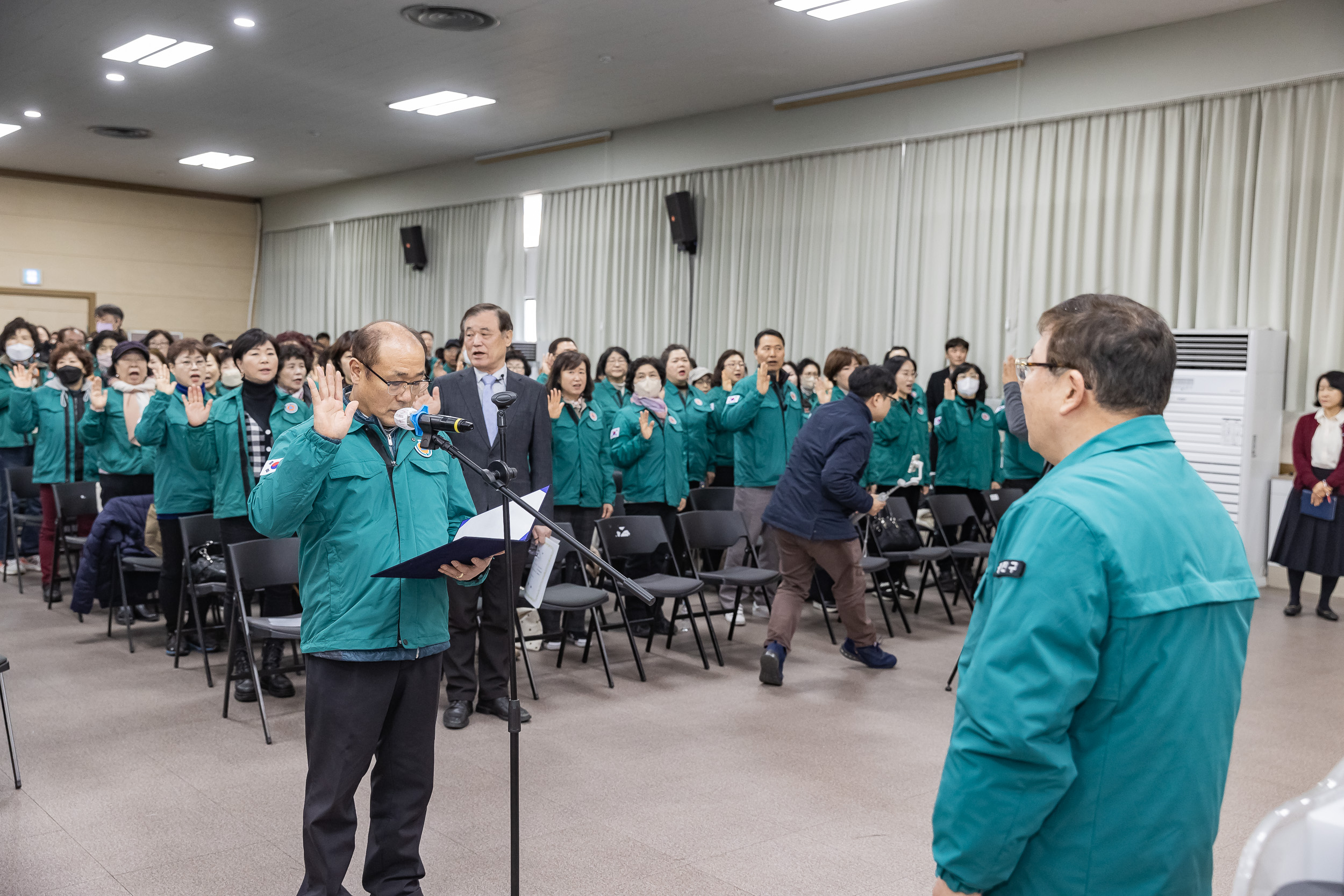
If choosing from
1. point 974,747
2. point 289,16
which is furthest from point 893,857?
point 289,16

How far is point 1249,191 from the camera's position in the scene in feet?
26.4

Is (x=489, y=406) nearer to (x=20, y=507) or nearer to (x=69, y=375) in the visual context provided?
(x=69, y=375)

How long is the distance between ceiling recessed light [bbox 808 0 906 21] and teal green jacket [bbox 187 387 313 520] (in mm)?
5114

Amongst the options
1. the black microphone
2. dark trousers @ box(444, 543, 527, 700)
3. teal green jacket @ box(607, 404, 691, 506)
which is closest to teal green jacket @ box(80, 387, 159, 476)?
teal green jacket @ box(607, 404, 691, 506)

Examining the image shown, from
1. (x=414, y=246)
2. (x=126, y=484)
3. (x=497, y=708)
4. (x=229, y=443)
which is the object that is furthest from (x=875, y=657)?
(x=414, y=246)

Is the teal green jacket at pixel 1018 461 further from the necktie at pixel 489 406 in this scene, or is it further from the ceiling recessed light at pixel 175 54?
the ceiling recessed light at pixel 175 54

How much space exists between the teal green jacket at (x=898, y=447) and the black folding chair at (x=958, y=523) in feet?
1.54

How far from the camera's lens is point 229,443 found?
16.1ft

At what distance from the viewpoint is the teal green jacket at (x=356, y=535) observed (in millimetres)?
2426

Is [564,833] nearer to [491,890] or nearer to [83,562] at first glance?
[491,890]

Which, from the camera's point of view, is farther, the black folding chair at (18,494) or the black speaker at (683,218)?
the black speaker at (683,218)

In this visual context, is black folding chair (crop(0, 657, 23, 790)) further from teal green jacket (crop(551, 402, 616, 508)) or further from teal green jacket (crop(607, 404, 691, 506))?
teal green jacket (crop(607, 404, 691, 506))

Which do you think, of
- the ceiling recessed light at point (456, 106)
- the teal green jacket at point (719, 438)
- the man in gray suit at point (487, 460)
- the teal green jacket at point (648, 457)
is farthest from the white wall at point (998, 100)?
the man in gray suit at point (487, 460)

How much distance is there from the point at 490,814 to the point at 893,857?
1289 mm
